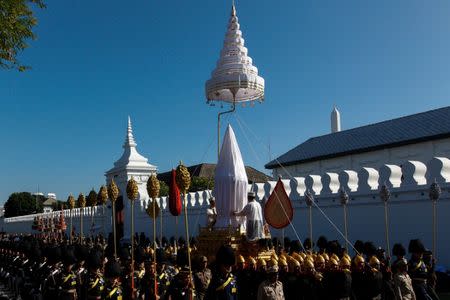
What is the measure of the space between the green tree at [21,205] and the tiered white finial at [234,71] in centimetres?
7084

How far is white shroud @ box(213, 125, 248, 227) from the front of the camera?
11.6m

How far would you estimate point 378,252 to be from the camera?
9758 millimetres

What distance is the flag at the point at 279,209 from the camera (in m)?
11.1

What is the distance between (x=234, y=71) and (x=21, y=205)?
74665mm

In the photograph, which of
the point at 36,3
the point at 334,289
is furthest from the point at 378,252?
the point at 36,3

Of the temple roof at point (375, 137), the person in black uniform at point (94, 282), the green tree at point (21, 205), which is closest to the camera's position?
the person in black uniform at point (94, 282)

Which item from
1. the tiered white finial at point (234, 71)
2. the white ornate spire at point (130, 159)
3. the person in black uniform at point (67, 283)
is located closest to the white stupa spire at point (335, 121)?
the white ornate spire at point (130, 159)

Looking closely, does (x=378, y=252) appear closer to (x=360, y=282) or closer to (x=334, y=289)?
(x=360, y=282)

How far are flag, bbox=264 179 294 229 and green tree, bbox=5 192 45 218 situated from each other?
7265cm

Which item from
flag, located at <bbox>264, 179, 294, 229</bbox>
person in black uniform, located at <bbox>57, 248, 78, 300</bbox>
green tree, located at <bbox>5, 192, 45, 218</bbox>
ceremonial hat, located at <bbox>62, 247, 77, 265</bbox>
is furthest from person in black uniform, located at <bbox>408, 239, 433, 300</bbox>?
green tree, located at <bbox>5, 192, 45, 218</bbox>

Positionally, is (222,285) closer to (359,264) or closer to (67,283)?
(359,264)

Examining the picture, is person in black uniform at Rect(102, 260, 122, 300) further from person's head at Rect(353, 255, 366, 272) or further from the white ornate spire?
the white ornate spire

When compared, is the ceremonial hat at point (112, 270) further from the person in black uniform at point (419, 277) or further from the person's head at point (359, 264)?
the person in black uniform at point (419, 277)

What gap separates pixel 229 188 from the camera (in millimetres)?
11586
